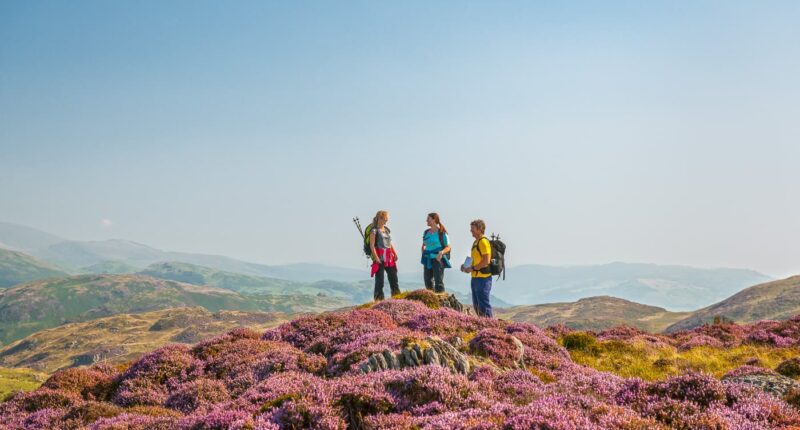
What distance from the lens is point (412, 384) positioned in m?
8.74

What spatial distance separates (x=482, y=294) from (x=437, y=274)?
489 cm

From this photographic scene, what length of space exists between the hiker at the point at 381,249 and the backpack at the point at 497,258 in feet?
17.7

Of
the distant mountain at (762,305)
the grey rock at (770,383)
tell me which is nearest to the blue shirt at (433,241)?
the grey rock at (770,383)

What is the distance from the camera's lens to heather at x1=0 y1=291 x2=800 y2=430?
745 centimetres

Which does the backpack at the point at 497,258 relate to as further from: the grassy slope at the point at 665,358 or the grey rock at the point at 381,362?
the grey rock at the point at 381,362

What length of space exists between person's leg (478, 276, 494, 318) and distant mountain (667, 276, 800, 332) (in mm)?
91740

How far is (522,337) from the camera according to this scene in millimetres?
17516

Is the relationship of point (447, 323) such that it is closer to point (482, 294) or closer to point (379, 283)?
point (482, 294)

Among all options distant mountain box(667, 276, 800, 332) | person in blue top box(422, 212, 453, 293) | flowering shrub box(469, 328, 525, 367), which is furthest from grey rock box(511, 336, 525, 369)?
distant mountain box(667, 276, 800, 332)

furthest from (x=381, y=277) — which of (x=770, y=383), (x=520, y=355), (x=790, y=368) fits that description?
(x=770, y=383)

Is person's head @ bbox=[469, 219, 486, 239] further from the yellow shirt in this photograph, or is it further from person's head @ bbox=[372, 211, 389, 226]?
person's head @ bbox=[372, 211, 389, 226]

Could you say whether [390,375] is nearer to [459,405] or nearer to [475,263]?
[459,405]

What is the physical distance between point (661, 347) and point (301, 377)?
18276mm

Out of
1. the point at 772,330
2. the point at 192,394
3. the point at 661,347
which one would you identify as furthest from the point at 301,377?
the point at 772,330
